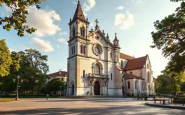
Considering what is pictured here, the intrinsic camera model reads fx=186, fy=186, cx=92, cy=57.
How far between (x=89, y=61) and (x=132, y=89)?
17425 millimetres

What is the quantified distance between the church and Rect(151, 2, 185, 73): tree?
2607 centimetres

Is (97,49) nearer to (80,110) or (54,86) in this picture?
(54,86)

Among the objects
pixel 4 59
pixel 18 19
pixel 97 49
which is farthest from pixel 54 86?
pixel 18 19

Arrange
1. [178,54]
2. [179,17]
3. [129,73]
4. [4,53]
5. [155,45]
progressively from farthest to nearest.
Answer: [129,73] → [4,53] → [155,45] → [178,54] → [179,17]

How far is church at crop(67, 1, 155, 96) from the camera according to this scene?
46.4 meters

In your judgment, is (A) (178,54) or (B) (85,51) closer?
(A) (178,54)

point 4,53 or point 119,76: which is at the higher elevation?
point 4,53

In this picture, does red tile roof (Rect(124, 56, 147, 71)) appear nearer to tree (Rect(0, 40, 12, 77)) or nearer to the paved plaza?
the paved plaza

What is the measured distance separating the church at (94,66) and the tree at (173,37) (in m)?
26.1

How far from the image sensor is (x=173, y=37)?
21.5 meters

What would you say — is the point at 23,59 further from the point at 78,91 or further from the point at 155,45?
the point at 155,45

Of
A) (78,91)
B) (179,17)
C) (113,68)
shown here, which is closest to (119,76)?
(113,68)

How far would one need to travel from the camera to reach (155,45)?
74.5ft

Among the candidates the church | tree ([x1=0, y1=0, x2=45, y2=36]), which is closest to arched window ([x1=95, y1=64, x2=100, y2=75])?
the church
